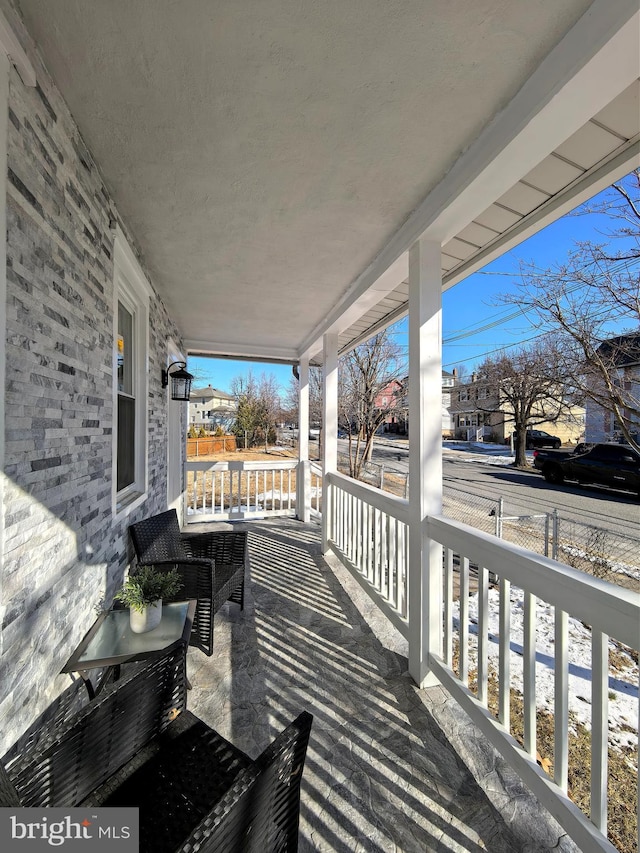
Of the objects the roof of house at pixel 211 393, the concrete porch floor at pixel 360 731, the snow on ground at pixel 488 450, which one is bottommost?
the concrete porch floor at pixel 360 731

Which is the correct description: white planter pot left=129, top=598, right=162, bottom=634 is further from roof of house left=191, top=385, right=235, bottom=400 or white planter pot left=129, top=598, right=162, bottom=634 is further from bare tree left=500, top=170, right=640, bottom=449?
roof of house left=191, top=385, right=235, bottom=400

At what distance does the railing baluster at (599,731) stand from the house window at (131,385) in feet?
7.96

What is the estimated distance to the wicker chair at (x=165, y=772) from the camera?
0.76 metres

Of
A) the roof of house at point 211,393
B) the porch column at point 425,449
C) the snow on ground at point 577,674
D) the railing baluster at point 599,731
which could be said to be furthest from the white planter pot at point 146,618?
the roof of house at point 211,393

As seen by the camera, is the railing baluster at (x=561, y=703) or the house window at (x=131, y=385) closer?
the railing baluster at (x=561, y=703)

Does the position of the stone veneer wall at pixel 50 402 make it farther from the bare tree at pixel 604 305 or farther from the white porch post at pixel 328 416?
the bare tree at pixel 604 305

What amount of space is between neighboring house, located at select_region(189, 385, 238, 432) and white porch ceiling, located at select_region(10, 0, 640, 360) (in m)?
15.9

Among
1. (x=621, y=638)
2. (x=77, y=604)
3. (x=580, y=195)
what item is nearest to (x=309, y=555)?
(x=77, y=604)

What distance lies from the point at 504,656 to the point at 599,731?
0.41 m

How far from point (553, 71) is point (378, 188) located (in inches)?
32.6

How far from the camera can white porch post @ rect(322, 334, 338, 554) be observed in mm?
4027

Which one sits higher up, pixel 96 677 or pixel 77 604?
pixel 77 604

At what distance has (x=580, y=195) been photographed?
5.53 feet

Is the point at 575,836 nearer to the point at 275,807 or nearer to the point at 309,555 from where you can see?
the point at 275,807
